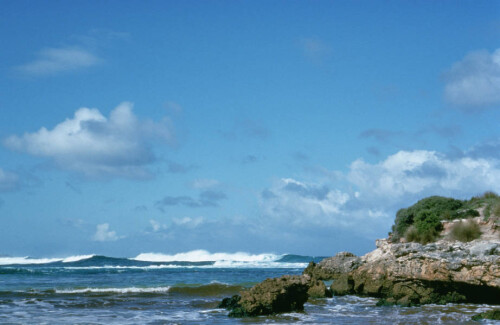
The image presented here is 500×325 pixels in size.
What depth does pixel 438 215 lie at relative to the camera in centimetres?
2828

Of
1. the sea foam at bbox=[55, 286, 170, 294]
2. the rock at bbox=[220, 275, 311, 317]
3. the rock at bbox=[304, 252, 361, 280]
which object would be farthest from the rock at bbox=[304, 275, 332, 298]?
the sea foam at bbox=[55, 286, 170, 294]

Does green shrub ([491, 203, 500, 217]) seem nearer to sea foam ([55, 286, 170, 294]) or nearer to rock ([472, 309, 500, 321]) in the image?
rock ([472, 309, 500, 321])

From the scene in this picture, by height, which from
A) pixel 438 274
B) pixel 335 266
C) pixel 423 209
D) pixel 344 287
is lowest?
pixel 344 287

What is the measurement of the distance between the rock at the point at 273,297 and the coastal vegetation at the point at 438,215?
422 inches

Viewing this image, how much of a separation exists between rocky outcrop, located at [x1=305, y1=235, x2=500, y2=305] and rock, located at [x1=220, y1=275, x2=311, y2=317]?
3.41m

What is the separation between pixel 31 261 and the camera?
75562 mm

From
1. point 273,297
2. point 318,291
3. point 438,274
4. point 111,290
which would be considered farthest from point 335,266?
point 111,290

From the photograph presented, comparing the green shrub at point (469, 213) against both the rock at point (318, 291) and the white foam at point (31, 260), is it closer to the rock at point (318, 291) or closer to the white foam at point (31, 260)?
the rock at point (318, 291)

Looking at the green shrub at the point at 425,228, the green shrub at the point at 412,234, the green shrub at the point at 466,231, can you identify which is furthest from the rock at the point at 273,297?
the green shrub at the point at 412,234

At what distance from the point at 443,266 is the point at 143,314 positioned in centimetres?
1032

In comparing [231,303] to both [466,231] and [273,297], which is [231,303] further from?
[466,231]

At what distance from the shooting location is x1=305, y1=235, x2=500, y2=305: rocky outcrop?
16.8m

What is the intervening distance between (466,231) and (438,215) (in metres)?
4.55

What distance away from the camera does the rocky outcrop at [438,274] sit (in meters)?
16.8
